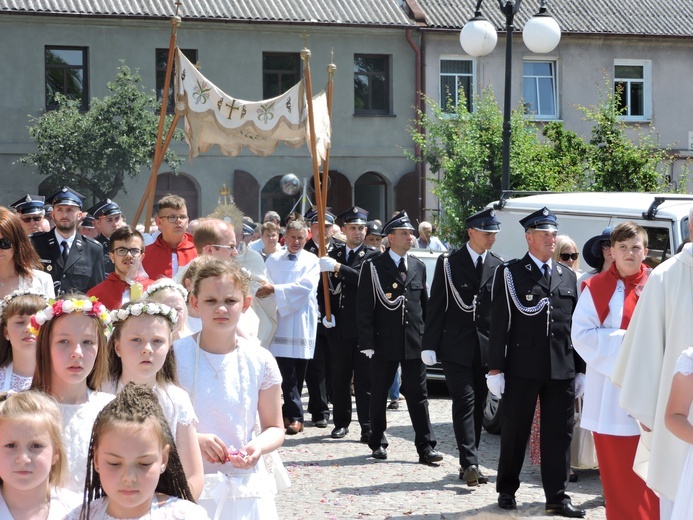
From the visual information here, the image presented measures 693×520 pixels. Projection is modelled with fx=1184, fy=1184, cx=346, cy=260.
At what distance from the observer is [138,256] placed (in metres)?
7.80

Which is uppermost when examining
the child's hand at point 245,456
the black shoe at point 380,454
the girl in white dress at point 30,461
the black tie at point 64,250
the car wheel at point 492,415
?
the black tie at point 64,250

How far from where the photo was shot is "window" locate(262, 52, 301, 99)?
1265 inches

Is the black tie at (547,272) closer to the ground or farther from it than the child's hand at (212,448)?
farther from it

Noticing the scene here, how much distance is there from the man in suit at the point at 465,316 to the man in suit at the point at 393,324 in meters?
0.51

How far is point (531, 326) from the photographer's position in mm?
8281

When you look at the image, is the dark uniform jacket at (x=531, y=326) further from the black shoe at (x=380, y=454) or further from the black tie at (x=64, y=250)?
the black tie at (x=64, y=250)

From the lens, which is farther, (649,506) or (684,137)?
(684,137)

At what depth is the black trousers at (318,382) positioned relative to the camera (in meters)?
11.9

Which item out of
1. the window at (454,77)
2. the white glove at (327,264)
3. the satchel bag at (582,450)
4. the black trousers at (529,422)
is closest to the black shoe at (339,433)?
the white glove at (327,264)

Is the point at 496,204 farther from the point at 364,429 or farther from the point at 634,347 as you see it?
the point at 634,347

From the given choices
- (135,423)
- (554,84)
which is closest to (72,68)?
(554,84)

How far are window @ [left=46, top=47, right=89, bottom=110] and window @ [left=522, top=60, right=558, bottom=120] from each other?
40.0 ft

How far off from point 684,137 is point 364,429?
26417 mm

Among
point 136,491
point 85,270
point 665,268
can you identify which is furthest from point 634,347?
point 85,270
